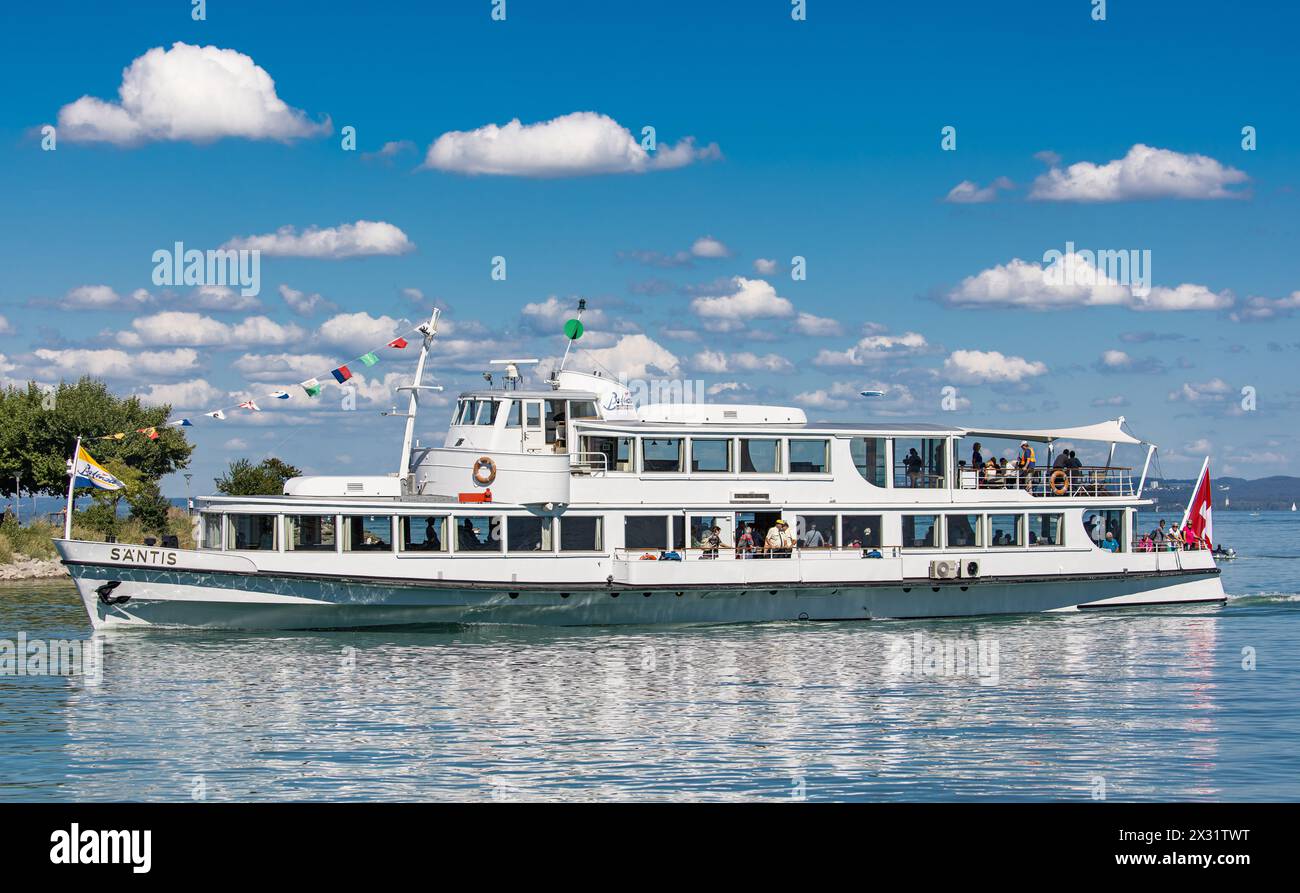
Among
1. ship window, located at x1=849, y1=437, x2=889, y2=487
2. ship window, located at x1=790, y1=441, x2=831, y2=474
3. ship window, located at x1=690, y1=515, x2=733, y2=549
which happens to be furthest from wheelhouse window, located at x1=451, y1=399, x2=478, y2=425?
ship window, located at x1=849, y1=437, x2=889, y2=487

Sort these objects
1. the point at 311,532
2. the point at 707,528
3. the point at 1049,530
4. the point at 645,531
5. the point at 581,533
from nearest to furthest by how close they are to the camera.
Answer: the point at 311,532
the point at 581,533
the point at 645,531
the point at 707,528
the point at 1049,530

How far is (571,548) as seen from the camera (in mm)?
34812

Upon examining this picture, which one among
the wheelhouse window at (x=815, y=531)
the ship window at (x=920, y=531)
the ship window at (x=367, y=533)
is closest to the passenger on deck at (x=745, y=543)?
the wheelhouse window at (x=815, y=531)

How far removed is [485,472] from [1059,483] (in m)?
16.8

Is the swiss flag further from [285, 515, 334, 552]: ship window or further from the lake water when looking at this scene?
[285, 515, 334, 552]: ship window

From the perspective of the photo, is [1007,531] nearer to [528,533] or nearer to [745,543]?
[745,543]

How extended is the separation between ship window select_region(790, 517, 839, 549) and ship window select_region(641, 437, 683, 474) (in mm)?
3247

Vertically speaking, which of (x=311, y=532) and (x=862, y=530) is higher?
(x=311, y=532)

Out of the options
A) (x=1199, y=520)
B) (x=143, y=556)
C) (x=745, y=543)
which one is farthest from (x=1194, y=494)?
(x=143, y=556)

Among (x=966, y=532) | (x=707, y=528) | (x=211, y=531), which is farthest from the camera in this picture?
(x=966, y=532)

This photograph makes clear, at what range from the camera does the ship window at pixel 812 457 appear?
36656 millimetres

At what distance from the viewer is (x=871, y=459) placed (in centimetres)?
3722

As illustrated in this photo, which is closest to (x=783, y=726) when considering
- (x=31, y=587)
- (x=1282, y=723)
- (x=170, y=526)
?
(x=1282, y=723)

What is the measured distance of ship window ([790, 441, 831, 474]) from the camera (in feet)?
120
